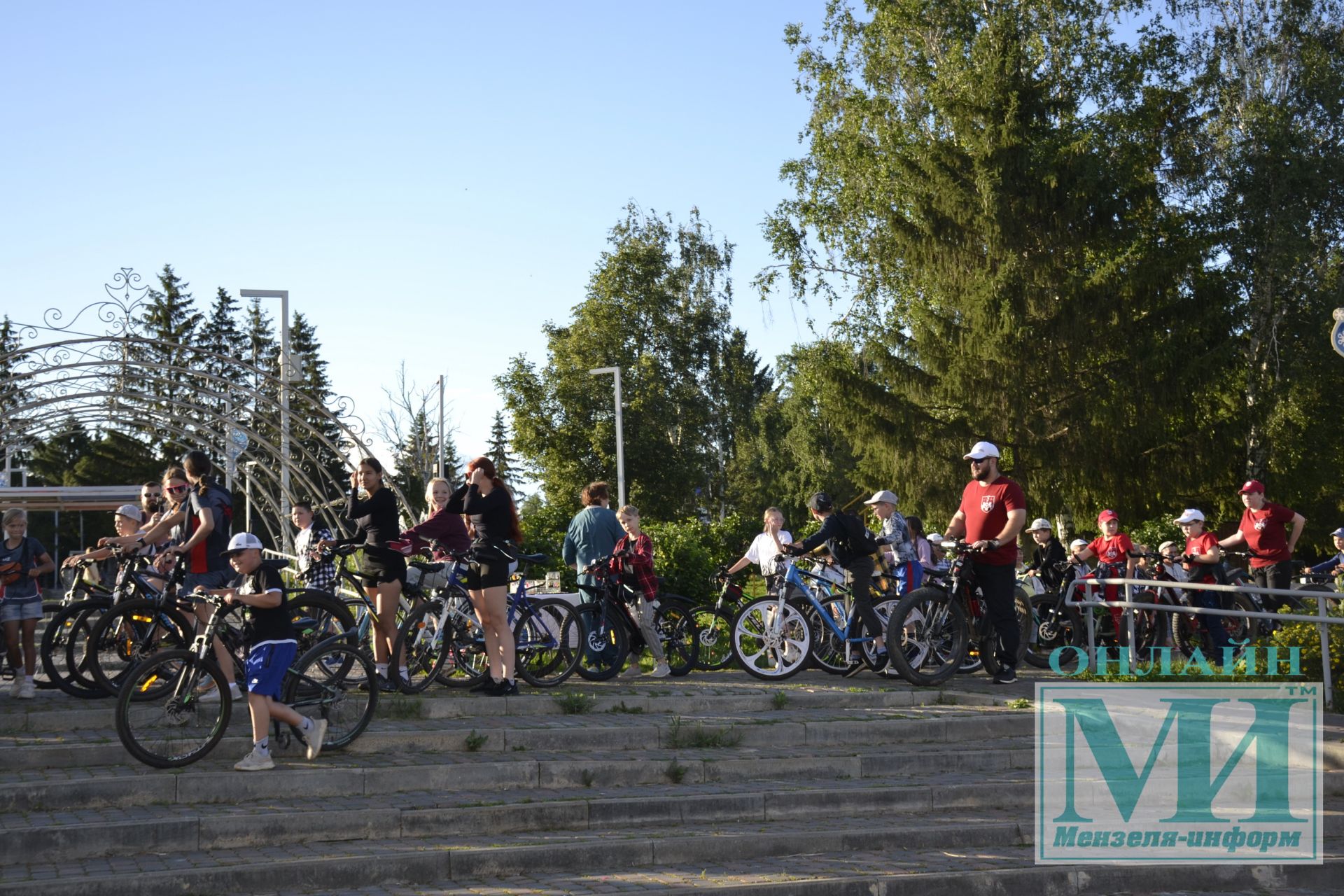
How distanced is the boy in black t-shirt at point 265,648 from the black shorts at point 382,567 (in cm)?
188

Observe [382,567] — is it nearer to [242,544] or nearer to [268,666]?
[242,544]

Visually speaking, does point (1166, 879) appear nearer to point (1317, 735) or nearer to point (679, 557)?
point (1317, 735)

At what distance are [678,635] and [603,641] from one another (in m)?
0.87

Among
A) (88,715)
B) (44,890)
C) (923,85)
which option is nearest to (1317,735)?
(44,890)

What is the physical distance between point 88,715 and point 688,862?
4.57 metres

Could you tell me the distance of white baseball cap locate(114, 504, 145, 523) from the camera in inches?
462

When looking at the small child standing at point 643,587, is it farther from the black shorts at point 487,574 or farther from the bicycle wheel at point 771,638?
the black shorts at point 487,574

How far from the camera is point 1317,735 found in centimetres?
849

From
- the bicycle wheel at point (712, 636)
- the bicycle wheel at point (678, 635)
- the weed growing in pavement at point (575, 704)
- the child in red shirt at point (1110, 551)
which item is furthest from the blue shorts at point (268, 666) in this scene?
the child in red shirt at point (1110, 551)

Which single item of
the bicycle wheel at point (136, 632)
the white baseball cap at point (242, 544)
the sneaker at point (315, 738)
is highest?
the white baseball cap at point (242, 544)

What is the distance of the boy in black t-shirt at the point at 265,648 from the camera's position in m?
7.98

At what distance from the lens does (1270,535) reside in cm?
1395

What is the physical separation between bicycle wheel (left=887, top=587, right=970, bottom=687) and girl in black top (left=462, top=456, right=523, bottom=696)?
125 inches

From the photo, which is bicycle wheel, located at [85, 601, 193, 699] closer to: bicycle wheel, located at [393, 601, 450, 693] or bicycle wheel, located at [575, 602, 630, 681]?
bicycle wheel, located at [393, 601, 450, 693]
